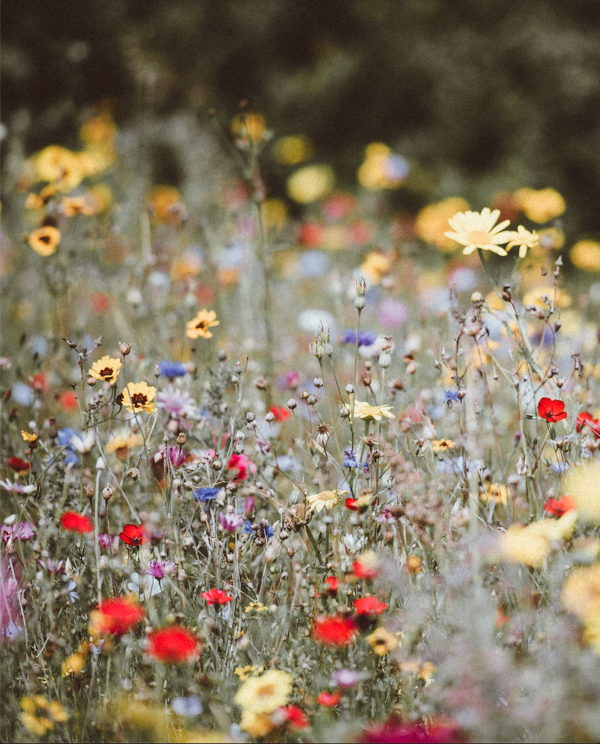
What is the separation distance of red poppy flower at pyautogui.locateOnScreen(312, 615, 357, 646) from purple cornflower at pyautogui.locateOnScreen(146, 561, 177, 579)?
0.27m

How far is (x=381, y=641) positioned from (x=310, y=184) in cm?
394

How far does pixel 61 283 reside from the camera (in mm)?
1940

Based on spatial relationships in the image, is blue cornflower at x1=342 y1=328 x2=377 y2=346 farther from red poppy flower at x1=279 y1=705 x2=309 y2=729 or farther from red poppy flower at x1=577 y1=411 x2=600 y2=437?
red poppy flower at x1=279 y1=705 x2=309 y2=729

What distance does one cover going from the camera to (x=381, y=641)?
0.92 metres

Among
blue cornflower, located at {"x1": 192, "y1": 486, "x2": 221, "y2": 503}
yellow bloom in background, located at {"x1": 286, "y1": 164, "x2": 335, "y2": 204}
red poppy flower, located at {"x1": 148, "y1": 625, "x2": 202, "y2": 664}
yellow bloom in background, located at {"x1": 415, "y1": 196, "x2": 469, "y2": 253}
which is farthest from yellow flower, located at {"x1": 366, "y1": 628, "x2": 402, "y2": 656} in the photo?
yellow bloom in background, located at {"x1": 286, "y1": 164, "x2": 335, "y2": 204}

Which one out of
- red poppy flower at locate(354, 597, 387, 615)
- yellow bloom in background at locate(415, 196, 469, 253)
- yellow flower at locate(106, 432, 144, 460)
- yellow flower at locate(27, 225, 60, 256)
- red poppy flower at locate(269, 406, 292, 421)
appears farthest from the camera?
Result: yellow bloom in background at locate(415, 196, 469, 253)

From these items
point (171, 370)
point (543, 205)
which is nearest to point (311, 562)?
point (171, 370)

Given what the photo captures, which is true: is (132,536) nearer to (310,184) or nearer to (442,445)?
(442,445)

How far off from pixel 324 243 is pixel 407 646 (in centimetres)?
272

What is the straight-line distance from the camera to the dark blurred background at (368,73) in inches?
155

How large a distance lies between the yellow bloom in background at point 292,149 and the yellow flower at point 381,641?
14.1 ft

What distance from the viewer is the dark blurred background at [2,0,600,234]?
395cm

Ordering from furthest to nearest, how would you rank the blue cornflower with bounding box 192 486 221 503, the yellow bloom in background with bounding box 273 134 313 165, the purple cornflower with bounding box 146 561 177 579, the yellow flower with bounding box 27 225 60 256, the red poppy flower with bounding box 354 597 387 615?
the yellow bloom in background with bounding box 273 134 313 165
the yellow flower with bounding box 27 225 60 256
the blue cornflower with bounding box 192 486 221 503
the purple cornflower with bounding box 146 561 177 579
the red poppy flower with bounding box 354 597 387 615

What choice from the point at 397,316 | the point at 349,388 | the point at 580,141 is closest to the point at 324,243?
the point at 397,316
